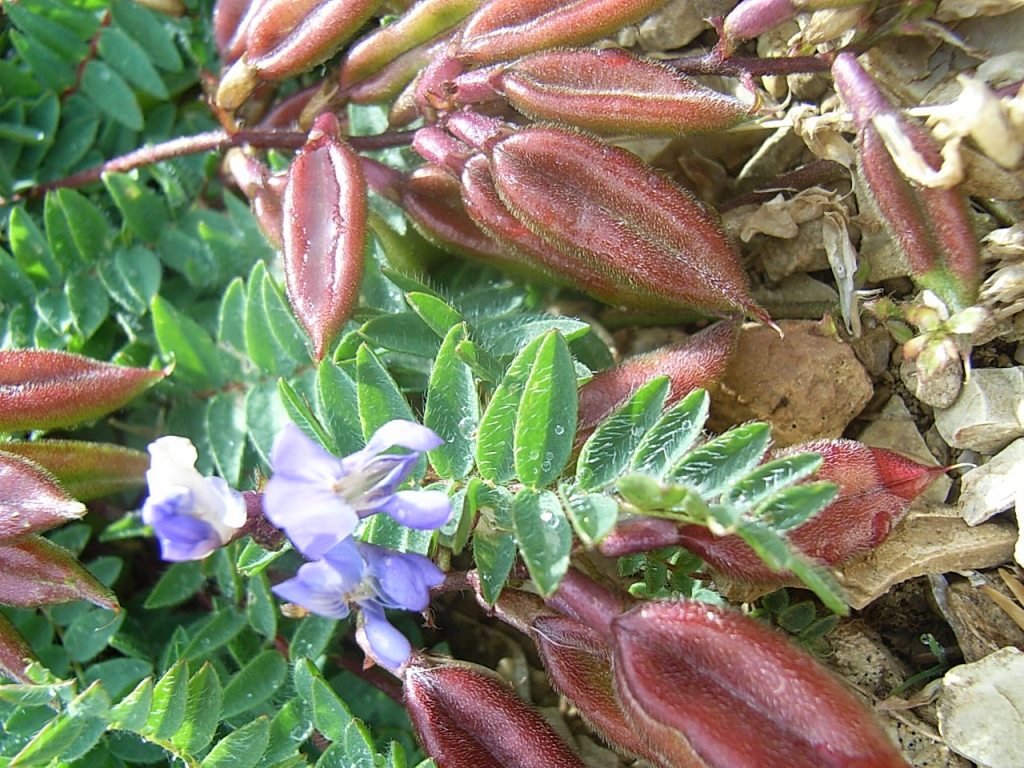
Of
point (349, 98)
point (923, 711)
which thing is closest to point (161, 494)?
point (349, 98)

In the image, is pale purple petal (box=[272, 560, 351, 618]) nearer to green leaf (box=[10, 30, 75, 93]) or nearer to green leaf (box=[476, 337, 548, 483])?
green leaf (box=[476, 337, 548, 483])

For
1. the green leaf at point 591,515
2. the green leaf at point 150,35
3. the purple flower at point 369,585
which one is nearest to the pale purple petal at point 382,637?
the purple flower at point 369,585

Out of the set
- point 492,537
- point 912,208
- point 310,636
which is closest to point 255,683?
point 310,636

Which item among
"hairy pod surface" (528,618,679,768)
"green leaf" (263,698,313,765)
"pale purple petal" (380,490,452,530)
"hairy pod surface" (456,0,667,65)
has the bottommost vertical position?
"green leaf" (263,698,313,765)

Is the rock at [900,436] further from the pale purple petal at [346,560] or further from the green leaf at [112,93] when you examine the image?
the green leaf at [112,93]

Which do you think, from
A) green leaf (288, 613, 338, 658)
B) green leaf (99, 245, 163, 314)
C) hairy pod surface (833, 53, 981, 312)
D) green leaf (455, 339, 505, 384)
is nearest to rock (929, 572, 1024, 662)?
hairy pod surface (833, 53, 981, 312)

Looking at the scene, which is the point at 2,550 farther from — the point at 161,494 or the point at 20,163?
the point at 20,163
